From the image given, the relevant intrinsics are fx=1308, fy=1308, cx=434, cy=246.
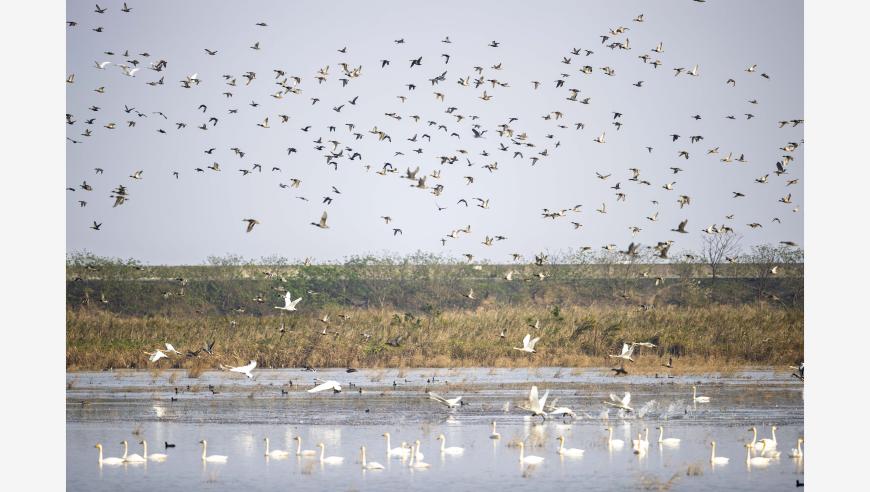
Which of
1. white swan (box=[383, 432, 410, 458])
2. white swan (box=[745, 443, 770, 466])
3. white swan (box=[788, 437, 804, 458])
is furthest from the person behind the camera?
white swan (box=[788, 437, 804, 458])

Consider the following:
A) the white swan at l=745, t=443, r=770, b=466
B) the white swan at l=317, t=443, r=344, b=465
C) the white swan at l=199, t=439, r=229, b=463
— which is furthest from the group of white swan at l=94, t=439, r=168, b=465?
the white swan at l=745, t=443, r=770, b=466

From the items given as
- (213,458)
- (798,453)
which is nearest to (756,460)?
(798,453)

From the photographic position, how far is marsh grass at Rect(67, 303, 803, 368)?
1453 inches

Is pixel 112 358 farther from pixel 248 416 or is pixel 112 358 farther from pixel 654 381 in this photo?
pixel 654 381

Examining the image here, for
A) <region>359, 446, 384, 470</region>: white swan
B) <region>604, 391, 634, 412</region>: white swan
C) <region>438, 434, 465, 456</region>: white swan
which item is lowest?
<region>359, 446, 384, 470</region>: white swan

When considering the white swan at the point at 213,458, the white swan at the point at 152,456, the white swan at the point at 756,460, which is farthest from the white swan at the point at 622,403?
the white swan at the point at 152,456

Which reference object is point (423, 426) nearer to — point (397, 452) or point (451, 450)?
point (451, 450)

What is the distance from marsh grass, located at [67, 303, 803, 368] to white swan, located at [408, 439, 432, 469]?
13.2 meters

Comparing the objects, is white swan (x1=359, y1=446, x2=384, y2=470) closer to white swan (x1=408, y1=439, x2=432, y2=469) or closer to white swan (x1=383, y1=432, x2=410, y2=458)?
white swan (x1=408, y1=439, x2=432, y2=469)

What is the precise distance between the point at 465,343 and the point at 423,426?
12.8 metres

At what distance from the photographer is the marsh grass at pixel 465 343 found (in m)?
36.9
